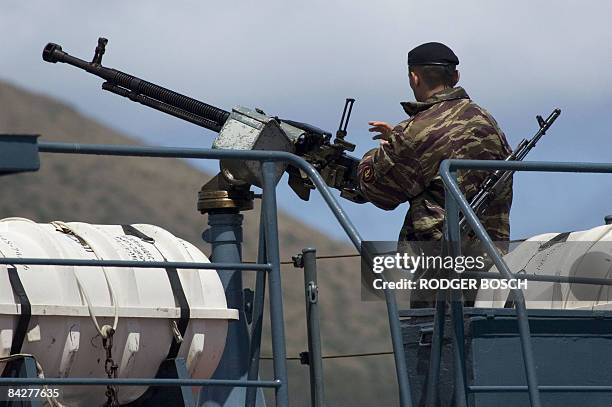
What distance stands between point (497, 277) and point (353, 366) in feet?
253

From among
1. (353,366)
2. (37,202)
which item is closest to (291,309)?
(353,366)

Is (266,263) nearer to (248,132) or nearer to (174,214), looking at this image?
(248,132)

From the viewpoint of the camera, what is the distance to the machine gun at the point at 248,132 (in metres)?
8.46

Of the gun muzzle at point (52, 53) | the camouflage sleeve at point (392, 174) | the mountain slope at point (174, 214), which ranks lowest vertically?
the camouflage sleeve at point (392, 174)

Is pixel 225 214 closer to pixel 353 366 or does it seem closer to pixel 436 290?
pixel 436 290

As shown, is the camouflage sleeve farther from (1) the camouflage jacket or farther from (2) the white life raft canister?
(2) the white life raft canister

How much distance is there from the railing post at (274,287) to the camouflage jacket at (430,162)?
873 mm

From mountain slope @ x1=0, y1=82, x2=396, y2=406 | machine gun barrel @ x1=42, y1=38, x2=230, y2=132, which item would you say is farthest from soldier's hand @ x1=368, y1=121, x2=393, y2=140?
mountain slope @ x1=0, y1=82, x2=396, y2=406

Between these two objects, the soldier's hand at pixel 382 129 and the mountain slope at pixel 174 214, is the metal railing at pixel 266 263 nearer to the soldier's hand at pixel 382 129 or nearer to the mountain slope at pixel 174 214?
the soldier's hand at pixel 382 129

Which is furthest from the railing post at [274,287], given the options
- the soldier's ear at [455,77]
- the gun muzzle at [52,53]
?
the gun muzzle at [52,53]

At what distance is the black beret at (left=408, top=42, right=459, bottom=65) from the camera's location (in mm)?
7715

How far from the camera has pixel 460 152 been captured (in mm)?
7500

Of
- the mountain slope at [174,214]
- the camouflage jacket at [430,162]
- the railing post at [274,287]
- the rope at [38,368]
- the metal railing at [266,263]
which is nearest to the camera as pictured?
the metal railing at [266,263]

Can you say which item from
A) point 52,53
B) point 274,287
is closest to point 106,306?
point 274,287
